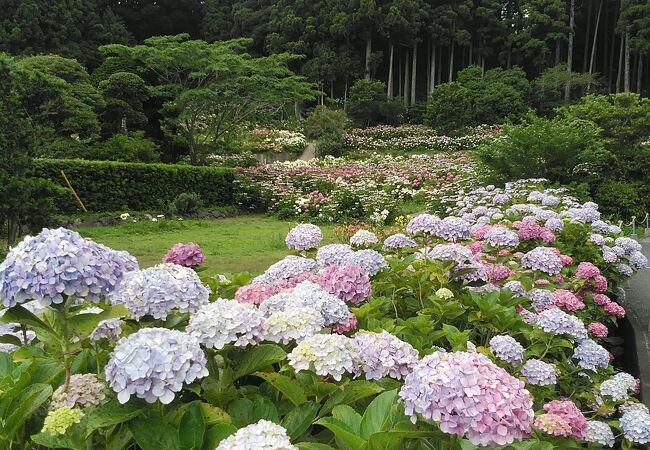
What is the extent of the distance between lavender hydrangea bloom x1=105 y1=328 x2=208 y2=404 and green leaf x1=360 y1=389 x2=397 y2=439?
0.34 m

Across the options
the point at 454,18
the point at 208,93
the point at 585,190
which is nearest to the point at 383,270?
the point at 585,190

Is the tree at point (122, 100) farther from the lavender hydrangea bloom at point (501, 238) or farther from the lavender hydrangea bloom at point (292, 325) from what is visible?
the lavender hydrangea bloom at point (292, 325)

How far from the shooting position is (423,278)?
2.22 m

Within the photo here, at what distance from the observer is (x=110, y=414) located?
95 cm

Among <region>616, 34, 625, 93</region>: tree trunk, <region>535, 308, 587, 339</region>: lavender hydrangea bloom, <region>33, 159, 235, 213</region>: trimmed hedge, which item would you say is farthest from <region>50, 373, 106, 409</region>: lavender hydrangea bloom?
<region>616, 34, 625, 93</region>: tree trunk

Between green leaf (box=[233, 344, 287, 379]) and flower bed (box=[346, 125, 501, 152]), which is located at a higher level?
green leaf (box=[233, 344, 287, 379])

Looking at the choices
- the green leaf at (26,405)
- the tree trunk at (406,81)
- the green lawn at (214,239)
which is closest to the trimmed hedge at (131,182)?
the green lawn at (214,239)

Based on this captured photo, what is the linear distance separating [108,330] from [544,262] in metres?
2.32

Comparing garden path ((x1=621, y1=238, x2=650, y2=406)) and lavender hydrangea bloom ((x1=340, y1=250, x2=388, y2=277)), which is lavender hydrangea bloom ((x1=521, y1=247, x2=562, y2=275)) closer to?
garden path ((x1=621, y1=238, x2=650, y2=406))

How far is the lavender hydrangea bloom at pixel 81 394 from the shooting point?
3.42ft

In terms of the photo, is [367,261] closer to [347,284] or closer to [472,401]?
[347,284]

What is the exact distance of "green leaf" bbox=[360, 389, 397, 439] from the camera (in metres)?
1.04

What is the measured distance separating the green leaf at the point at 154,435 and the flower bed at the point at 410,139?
74.8 feet

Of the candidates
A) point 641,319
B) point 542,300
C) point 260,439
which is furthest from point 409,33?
point 260,439
